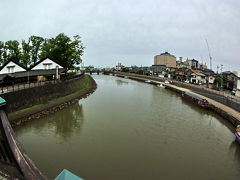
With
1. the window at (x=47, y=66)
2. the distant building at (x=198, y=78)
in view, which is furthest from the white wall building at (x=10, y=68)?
the distant building at (x=198, y=78)

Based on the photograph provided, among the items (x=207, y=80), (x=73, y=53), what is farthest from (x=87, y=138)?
(x=207, y=80)

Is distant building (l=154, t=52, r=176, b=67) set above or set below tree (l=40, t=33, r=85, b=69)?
above

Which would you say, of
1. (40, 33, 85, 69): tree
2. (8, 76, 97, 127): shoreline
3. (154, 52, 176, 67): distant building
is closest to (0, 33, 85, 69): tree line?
(40, 33, 85, 69): tree

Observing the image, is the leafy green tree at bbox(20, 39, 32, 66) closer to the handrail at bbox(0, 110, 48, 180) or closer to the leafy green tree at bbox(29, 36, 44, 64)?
the leafy green tree at bbox(29, 36, 44, 64)

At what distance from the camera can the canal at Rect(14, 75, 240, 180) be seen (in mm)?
10273

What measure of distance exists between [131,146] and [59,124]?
931 cm

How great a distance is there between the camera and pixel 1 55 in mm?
33812

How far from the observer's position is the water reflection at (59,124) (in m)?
15.8

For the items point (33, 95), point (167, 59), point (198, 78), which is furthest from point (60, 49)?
point (167, 59)

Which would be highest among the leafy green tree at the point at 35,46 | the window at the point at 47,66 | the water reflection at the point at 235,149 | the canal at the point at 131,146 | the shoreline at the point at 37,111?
the leafy green tree at the point at 35,46

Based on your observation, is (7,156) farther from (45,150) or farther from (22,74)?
(22,74)

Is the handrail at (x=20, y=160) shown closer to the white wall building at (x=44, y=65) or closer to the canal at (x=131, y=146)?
the canal at (x=131, y=146)

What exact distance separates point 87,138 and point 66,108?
11.7 metres

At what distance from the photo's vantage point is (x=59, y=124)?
18344 millimetres
